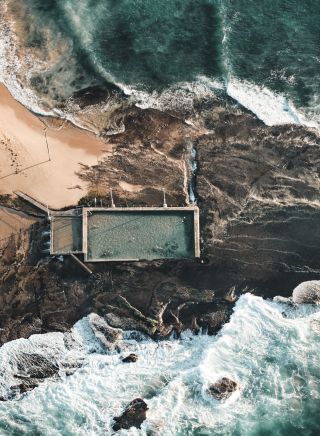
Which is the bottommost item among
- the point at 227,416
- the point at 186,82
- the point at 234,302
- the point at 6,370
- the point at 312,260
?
the point at 227,416

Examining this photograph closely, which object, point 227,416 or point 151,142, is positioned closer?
point 227,416

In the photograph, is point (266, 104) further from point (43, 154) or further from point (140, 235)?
point (43, 154)

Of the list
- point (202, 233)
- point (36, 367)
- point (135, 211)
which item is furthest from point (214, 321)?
point (36, 367)

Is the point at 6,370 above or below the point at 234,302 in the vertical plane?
below

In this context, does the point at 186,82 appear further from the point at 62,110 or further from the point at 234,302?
the point at 234,302

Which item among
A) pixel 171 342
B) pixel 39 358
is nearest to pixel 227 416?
pixel 171 342

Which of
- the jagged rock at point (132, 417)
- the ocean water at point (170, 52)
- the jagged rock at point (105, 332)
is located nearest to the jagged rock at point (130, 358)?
the jagged rock at point (105, 332)

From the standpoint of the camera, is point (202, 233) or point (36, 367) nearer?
point (36, 367)
